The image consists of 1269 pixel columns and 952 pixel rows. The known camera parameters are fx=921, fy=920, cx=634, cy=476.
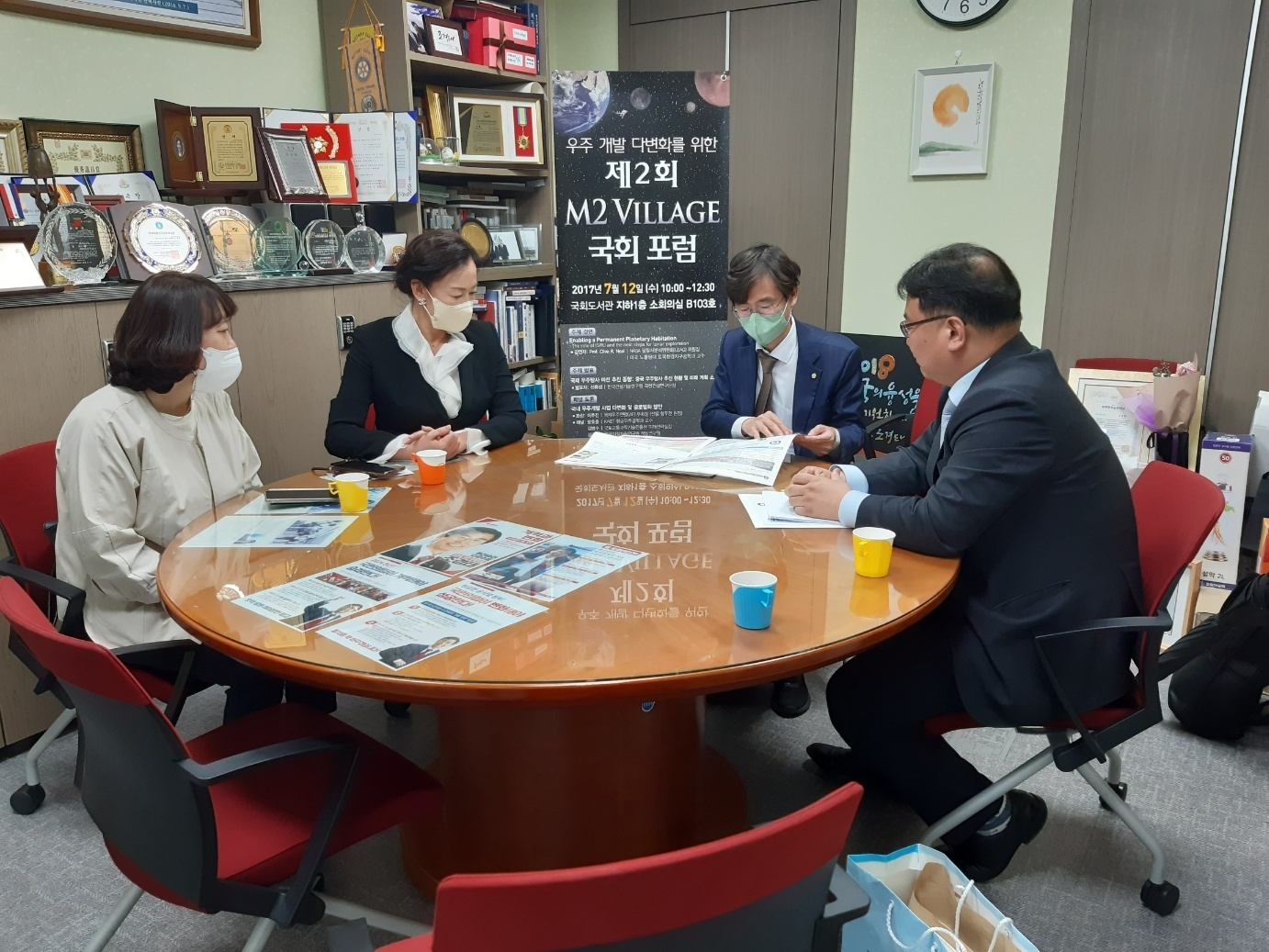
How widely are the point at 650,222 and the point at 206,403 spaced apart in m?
1.87

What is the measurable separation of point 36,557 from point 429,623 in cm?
134

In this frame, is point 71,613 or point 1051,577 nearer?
point 1051,577

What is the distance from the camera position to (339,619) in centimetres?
152

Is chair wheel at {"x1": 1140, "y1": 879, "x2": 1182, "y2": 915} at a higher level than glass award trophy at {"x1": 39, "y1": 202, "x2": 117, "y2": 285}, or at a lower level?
lower

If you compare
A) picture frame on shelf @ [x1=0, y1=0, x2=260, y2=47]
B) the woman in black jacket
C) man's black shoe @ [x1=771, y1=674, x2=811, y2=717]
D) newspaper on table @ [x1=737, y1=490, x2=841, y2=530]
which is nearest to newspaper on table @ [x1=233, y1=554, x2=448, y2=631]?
newspaper on table @ [x1=737, y1=490, x2=841, y2=530]

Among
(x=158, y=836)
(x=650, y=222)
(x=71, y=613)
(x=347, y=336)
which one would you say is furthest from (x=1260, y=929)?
(x=347, y=336)

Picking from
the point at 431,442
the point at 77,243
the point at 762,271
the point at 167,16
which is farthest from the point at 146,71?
the point at 762,271

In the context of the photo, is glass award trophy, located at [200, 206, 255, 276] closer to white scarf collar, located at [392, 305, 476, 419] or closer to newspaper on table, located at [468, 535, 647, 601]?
white scarf collar, located at [392, 305, 476, 419]

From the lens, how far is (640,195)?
3.59 meters

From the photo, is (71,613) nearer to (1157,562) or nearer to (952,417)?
(952,417)

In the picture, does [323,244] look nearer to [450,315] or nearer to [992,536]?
[450,315]

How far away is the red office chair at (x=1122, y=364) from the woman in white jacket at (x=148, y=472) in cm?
321

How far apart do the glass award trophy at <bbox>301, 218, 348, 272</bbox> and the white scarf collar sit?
2.44 ft

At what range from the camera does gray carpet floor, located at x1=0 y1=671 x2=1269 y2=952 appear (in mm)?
1903
